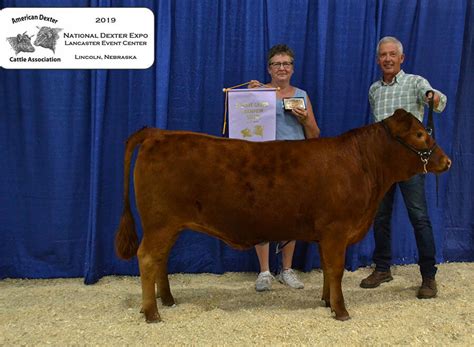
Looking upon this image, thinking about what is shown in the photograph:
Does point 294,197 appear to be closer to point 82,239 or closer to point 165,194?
point 165,194

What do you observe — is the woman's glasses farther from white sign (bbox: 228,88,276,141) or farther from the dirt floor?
the dirt floor

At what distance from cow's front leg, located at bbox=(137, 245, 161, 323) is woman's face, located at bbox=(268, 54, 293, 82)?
1651mm

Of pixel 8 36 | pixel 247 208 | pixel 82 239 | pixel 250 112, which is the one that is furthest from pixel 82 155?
pixel 247 208

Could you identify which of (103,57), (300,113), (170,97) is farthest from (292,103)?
(103,57)

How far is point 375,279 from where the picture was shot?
376 cm

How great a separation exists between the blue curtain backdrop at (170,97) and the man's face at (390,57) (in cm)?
60

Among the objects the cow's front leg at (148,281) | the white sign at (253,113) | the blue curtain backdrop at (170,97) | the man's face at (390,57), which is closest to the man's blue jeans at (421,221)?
the blue curtain backdrop at (170,97)

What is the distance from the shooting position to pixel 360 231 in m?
3.03

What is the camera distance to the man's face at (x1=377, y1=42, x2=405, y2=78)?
3.36 meters

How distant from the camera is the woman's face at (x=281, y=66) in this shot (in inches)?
135

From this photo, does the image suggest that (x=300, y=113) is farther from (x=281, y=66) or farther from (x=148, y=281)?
(x=148, y=281)

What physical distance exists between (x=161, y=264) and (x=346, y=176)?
1.37 m

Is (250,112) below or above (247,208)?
above

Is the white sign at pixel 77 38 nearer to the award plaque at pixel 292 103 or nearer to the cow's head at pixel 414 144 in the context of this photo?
the award plaque at pixel 292 103
